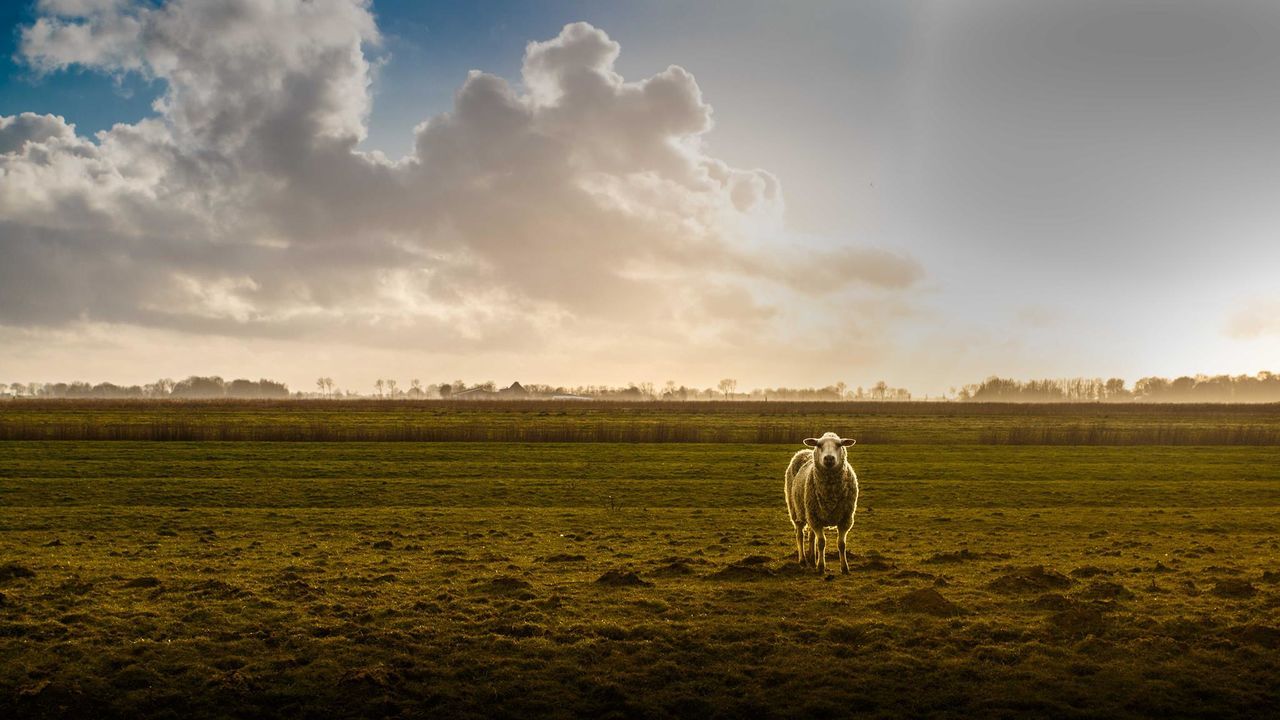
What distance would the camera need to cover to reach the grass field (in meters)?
7.75

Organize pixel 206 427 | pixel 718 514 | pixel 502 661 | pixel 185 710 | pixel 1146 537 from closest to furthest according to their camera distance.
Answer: pixel 185 710, pixel 502 661, pixel 1146 537, pixel 718 514, pixel 206 427

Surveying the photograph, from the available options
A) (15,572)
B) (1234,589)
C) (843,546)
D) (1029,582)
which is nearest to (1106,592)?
(1029,582)

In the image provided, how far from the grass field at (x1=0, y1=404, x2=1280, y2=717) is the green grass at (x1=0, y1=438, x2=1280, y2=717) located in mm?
50

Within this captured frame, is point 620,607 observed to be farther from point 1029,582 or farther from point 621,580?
point 1029,582

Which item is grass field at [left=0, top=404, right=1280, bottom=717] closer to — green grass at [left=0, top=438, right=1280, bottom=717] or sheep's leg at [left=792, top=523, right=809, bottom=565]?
green grass at [left=0, top=438, right=1280, bottom=717]

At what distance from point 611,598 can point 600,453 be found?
27.1 meters

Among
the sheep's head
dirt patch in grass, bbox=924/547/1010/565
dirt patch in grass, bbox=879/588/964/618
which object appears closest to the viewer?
dirt patch in grass, bbox=879/588/964/618

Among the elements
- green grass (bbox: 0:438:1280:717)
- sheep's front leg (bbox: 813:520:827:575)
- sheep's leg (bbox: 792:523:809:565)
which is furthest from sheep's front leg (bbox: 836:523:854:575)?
sheep's leg (bbox: 792:523:809:565)

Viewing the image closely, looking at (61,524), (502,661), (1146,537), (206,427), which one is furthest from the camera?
(206,427)

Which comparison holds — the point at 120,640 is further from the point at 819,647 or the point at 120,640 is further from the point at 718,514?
the point at 718,514

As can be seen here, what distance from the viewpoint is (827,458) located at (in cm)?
1292

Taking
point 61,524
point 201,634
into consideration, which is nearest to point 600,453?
point 61,524

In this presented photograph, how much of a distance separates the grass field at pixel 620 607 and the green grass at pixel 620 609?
50mm

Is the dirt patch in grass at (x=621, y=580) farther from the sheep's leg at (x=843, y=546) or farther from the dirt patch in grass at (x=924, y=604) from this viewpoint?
the dirt patch in grass at (x=924, y=604)
